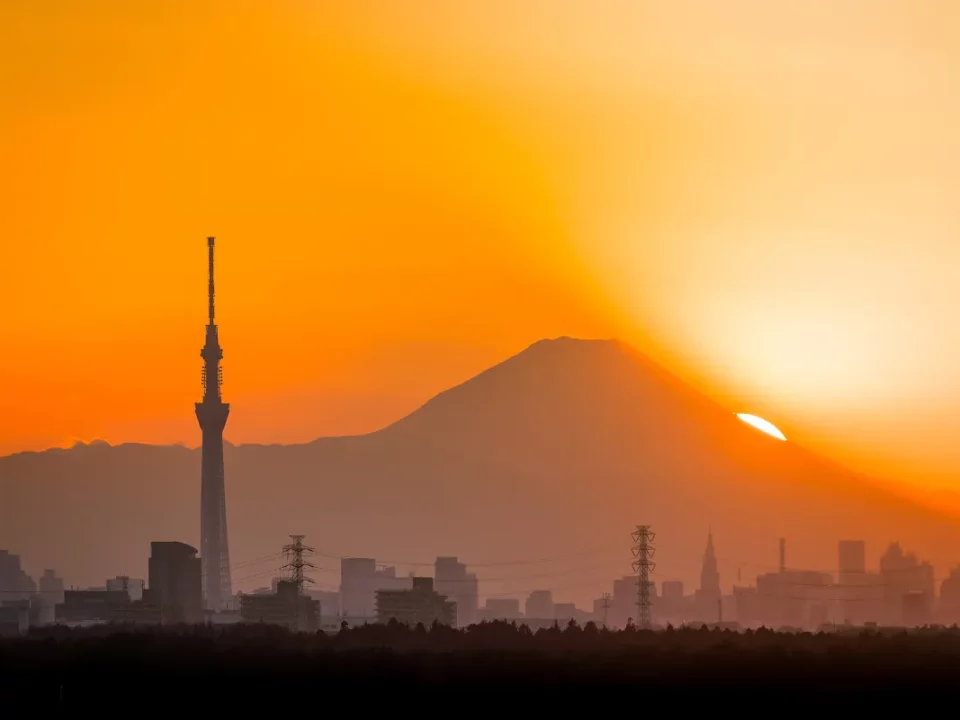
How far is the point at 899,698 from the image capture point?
355ft

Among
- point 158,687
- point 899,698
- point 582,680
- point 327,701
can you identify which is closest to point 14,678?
point 158,687

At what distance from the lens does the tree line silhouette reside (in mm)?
120250

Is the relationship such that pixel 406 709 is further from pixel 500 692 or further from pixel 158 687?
pixel 158 687

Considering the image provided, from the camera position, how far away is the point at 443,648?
6166 inches

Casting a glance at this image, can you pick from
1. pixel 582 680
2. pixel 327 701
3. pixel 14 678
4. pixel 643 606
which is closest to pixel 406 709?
pixel 327 701

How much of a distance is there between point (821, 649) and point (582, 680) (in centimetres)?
3090

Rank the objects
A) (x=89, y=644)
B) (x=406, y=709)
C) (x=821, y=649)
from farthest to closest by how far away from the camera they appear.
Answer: (x=89, y=644), (x=821, y=649), (x=406, y=709)

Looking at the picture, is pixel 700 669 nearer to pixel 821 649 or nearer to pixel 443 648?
pixel 821 649

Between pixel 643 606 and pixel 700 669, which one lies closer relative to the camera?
→ pixel 700 669

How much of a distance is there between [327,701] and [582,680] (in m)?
18.3

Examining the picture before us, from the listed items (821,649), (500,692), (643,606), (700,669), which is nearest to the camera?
(500,692)

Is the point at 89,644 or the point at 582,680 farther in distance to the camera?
the point at 89,644

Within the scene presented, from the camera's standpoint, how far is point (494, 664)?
13238 centimetres

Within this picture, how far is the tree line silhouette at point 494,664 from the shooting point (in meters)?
120
